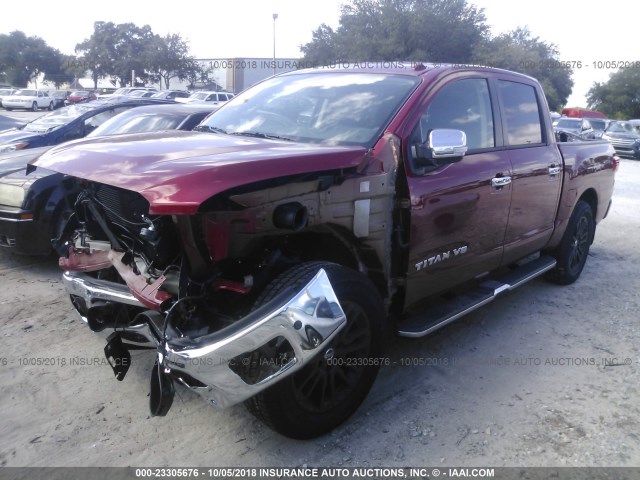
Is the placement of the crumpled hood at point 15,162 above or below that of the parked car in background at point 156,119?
below

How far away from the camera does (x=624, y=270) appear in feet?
20.3

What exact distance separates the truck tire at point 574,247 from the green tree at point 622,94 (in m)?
49.6

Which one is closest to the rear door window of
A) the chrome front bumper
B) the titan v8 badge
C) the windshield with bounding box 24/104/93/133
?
the titan v8 badge

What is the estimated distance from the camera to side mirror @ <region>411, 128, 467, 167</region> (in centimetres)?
313

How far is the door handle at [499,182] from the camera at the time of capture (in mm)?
3818

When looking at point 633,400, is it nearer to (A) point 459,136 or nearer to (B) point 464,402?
(B) point 464,402

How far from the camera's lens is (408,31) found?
110ft

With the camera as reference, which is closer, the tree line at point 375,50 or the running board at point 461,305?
the running board at point 461,305

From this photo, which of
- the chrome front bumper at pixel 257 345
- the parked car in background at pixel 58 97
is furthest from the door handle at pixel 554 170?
the parked car in background at pixel 58 97

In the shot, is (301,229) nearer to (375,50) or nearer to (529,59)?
(375,50)

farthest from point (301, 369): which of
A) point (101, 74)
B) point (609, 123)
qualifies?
point (101, 74)

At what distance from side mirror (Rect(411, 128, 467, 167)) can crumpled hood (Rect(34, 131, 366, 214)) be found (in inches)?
15.8

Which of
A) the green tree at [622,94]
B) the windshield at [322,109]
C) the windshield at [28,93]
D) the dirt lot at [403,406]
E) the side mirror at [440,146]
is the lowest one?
the dirt lot at [403,406]

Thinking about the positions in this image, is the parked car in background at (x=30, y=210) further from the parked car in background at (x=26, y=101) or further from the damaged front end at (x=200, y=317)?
the parked car in background at (x=26, y=101)
